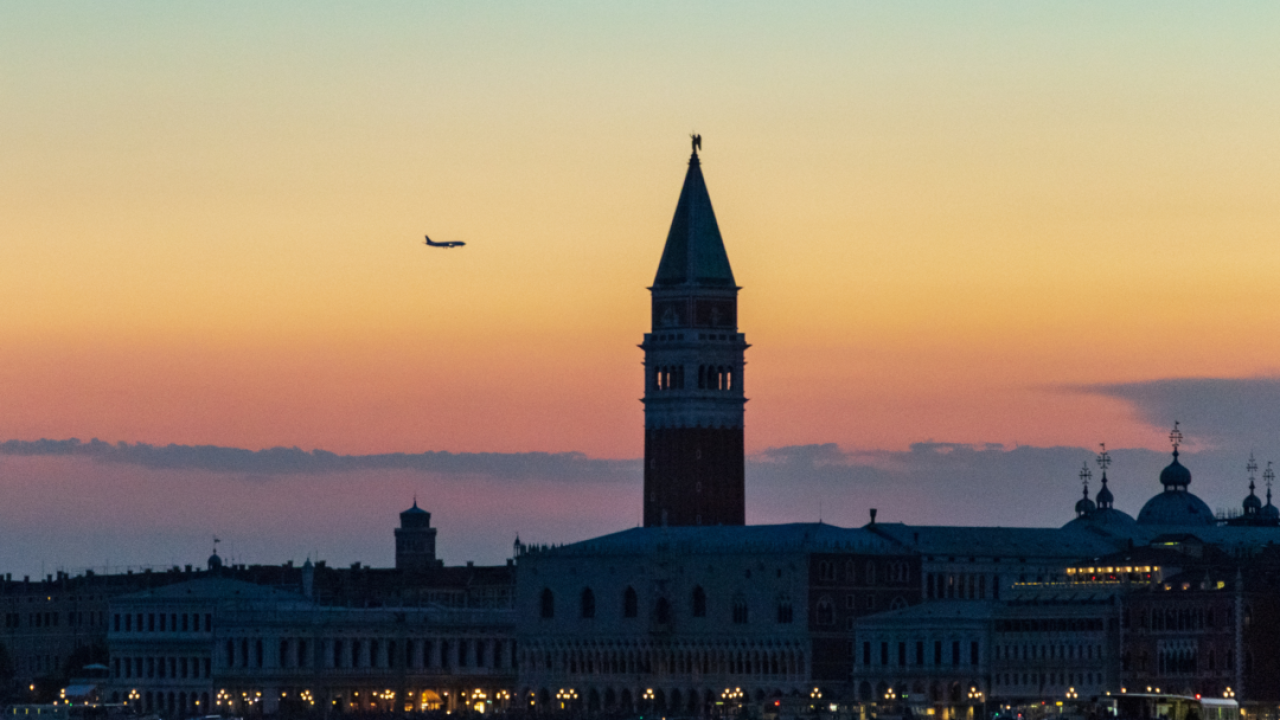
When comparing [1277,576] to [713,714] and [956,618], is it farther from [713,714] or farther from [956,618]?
[713,714]

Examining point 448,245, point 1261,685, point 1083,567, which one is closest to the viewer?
point 448,245

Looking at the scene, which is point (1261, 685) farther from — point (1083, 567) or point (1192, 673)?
point (1083, 567)

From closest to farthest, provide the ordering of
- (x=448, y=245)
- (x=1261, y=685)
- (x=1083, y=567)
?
(x=448, y=245) → (x=1261, y=685) → (x=1083, y=567)

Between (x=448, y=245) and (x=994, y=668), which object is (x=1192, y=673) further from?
(x=448, y=245)

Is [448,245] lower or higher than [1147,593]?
higher

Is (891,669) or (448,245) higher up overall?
(448,245)

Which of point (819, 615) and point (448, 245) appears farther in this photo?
point (819, 615)

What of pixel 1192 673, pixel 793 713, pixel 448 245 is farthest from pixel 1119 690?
pixel 448 245

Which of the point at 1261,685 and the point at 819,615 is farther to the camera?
the point at 819,615

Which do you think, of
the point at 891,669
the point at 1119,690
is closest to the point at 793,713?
the point at 891,669
